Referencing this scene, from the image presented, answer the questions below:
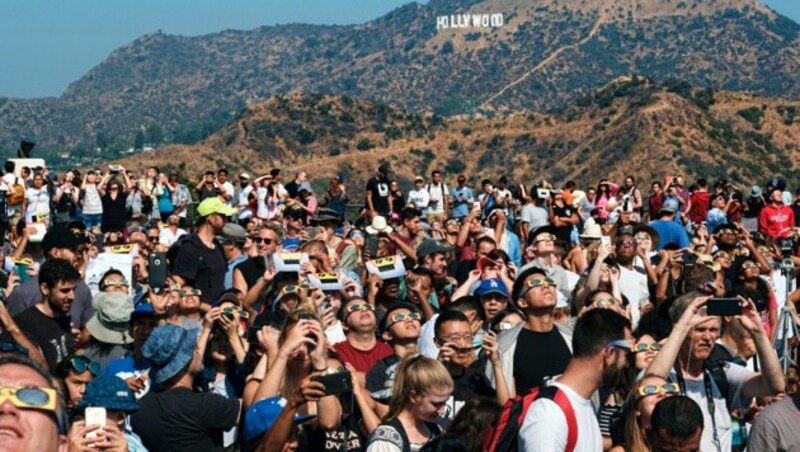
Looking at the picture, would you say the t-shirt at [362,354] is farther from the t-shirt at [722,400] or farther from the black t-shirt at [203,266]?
the black t-shirt at [203,266]

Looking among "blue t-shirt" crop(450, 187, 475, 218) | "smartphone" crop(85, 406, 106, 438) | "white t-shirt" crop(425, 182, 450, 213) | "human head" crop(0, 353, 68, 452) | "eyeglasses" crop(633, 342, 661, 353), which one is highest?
"human head" crop(0, 353, 68, 452)

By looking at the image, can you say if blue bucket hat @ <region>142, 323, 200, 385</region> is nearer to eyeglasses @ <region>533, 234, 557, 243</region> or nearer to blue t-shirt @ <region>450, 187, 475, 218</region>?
eyeglasses @ <region>533, 234, 557, 243</region>

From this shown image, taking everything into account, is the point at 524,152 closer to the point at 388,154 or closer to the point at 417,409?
the point at 388,154

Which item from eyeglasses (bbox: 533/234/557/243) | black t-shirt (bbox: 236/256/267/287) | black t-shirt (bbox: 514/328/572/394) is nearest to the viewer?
black t-shirt (bbox: 514/328/572/394)

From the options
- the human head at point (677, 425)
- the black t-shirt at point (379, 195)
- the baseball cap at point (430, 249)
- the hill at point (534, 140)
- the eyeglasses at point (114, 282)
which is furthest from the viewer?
the hill at point (534, 140)

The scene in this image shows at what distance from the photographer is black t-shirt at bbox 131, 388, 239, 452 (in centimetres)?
679

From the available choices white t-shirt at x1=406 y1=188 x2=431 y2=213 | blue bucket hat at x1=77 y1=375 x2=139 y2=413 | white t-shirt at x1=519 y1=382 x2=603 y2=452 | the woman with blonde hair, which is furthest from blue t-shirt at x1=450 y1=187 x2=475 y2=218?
blue bucket hat at x1=77 y1=375 x2=139 y2=413

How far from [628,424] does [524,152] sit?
10723 cm

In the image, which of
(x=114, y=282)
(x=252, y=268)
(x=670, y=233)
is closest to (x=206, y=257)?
(x=252, y=268)

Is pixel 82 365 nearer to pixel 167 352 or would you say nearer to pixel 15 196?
pixel 167 352

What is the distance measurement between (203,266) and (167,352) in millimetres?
4738

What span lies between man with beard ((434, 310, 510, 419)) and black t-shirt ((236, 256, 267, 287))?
141 inches

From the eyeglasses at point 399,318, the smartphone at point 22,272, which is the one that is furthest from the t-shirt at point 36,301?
the eyeglasses at point 399,318

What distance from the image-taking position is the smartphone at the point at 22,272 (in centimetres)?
1088
